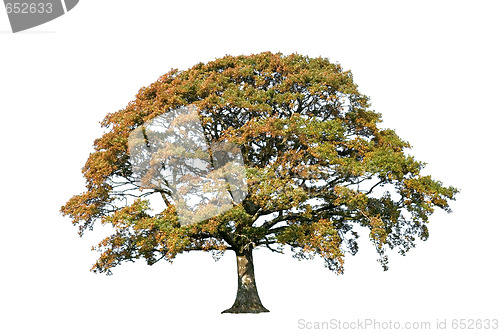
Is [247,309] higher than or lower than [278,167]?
lower

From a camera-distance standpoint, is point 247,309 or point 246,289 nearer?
point 247,309

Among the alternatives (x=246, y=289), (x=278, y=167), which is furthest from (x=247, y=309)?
(x=278, y=167)

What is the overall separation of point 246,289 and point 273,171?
494 cm

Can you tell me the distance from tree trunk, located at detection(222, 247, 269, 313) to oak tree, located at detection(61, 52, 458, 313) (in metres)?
0.04

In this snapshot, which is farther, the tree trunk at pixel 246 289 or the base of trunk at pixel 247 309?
the tree trunk at pixel 246 289

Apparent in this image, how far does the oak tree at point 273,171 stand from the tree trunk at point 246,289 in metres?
0.04

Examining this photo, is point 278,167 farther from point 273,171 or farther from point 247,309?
point 247,309

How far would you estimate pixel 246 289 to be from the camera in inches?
842

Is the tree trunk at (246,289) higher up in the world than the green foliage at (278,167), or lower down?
lower down

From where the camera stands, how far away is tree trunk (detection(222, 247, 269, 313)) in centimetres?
2111

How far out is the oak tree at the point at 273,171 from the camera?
19.2 meters

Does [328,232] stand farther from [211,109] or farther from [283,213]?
[211,109]

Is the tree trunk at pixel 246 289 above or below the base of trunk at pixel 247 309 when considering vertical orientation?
above

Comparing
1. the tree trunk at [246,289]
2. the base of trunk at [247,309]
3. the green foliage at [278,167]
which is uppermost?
the green foliage at [278,167]
